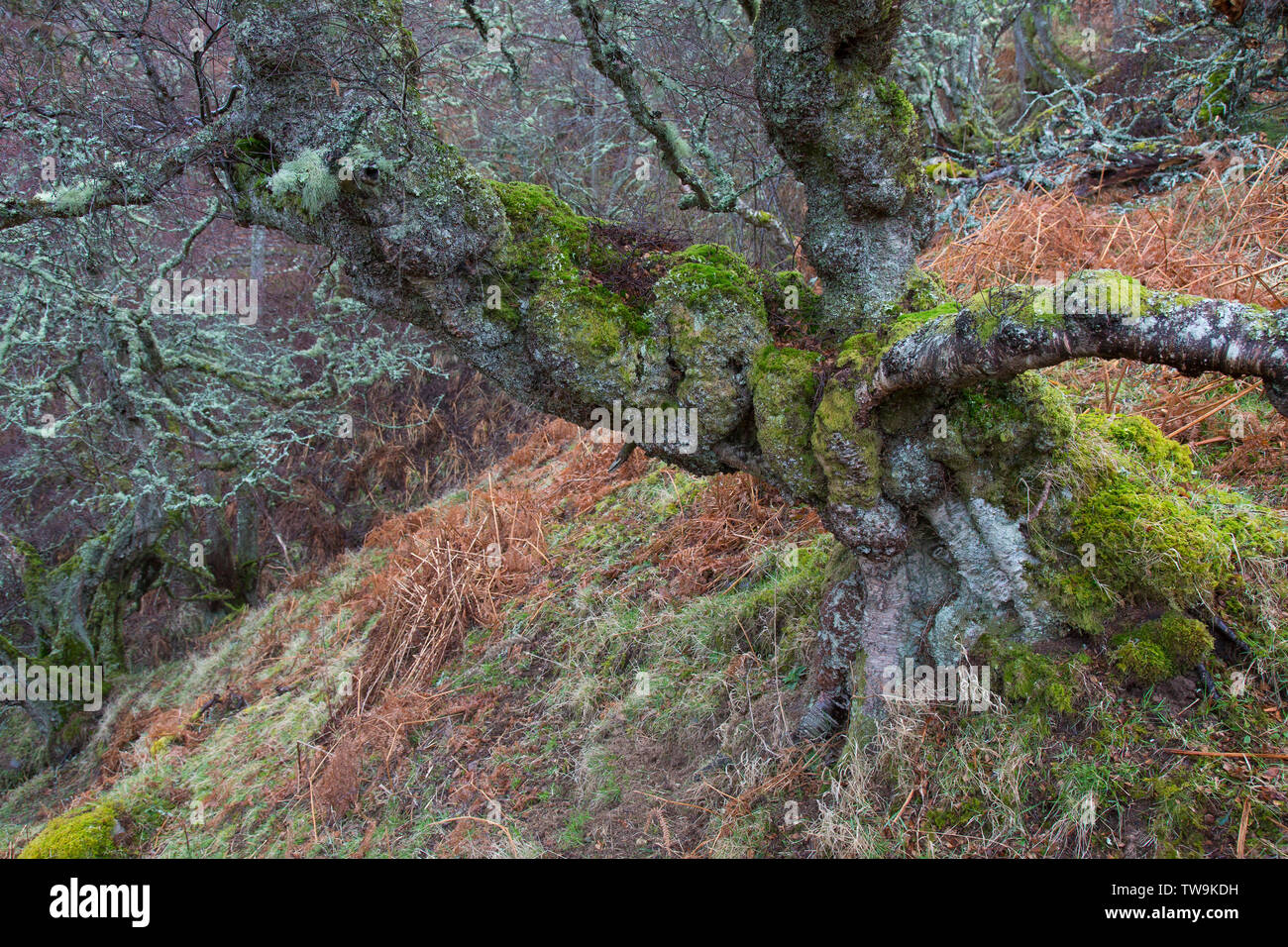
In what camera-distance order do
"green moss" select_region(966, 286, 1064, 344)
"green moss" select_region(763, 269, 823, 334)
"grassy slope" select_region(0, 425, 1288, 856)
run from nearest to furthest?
"green moss" select_region(966, 286, 1064, 344)
"grassy slope" select_region(0, 425, 1288, 856)
"green moss" select_region(763, 269, 823, 334)

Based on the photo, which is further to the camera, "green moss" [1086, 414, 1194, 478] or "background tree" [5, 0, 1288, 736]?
"green moss" [1086, 414, 1194, 478]

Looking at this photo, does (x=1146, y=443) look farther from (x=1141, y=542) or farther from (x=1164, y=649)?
(x=1164, y=649)

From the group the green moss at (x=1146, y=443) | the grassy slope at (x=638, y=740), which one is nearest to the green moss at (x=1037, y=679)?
the grassy slope at (x=638, y=740)

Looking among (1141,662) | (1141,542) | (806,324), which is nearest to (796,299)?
(806,324)

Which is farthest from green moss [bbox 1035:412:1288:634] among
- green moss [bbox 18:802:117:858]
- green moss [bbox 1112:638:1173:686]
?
green moss [bbox 18:802:117:858]

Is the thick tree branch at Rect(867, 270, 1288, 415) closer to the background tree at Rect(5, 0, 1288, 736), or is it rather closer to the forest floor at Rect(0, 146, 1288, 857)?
the background tree at Rect(5, 0, 1288, 736)

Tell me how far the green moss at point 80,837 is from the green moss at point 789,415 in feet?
15.6

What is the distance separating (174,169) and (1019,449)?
3320 millimetres

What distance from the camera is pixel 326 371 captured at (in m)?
7.59

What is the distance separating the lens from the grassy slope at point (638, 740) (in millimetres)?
2621

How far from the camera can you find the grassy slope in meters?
2.62

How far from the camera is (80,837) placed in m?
4.93

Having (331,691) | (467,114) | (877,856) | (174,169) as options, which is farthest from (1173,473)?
(467,114)

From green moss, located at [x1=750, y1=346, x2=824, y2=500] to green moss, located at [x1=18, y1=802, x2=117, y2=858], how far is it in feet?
15.6
